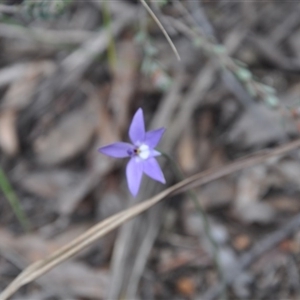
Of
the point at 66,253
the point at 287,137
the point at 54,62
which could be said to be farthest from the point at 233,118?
the point at 66,253

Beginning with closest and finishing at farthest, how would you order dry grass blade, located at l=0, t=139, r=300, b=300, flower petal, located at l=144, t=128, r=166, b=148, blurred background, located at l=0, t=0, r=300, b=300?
flower petal, located at l=144, t=128, r=166, b=148
dry grass blade, located at l=0, t=139, r=300, b=300
blurred background, located at l=0, t=0, r=300, b=300

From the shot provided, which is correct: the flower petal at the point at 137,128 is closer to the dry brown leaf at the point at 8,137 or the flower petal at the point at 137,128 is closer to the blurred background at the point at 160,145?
the blurred background at the point at 160,145

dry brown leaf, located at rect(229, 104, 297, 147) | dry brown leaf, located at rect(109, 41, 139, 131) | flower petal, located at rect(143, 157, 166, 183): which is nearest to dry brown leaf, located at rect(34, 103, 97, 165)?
dry brown leaf, located at rect(109, 41, 139, 131)

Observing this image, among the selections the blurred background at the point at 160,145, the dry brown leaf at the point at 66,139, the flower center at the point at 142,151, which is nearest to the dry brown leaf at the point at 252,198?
the blurred background at the point at 160,145

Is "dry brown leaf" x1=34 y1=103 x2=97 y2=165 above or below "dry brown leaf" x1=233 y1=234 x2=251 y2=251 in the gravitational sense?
above

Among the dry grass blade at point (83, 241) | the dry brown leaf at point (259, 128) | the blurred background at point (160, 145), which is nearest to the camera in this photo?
the dry grass blade at point (83, 241)

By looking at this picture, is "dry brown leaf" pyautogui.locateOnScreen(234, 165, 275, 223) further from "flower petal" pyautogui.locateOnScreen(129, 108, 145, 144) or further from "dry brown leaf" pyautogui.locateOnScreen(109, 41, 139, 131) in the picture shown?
"flower petal" pyautogui.locateOnScreen(129, 108, 145, 144)
